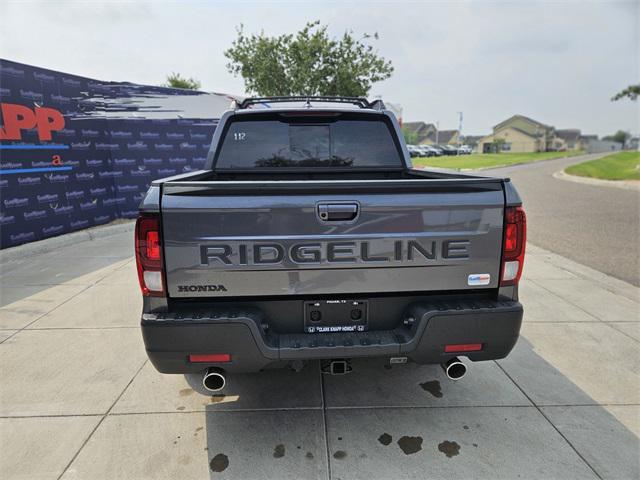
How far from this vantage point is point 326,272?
2.34m

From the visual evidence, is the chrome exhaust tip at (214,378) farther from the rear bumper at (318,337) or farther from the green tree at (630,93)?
the green tree at (630,93)

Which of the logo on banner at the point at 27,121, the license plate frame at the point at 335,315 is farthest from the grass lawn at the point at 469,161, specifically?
the license plate frame at the point at 335,315

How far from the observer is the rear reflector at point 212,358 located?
230 cm

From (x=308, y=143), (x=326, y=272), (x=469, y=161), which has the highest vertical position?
(x=308, y=143)

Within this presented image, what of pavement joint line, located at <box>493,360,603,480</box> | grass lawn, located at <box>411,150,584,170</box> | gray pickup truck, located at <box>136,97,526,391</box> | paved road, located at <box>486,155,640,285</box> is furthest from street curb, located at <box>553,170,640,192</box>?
gray pickup truck, located at <box>136,97,526,391</box>

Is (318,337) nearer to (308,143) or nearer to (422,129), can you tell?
(308,143)

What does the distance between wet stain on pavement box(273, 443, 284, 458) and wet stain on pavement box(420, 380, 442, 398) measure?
50.6 inches

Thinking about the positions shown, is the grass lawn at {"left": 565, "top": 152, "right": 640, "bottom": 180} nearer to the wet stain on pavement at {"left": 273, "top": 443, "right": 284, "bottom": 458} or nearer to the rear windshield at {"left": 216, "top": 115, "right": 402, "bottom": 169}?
the rear windshield at {"left": 216, "top": 115, "right": 402, "bottom": 169}

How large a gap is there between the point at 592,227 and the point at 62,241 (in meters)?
12.1

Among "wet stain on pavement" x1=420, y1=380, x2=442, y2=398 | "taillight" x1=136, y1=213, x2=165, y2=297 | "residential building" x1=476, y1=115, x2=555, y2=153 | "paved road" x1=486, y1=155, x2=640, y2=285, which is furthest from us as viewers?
"residential building" x1=476, y1=115, x2=555, y2=153

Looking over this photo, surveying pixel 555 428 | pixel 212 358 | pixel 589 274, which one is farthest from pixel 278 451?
pixel 589 274

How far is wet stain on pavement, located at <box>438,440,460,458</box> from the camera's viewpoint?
8.39 feet

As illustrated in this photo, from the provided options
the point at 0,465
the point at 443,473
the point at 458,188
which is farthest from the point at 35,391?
the point at 458,188

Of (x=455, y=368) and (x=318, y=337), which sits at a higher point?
(x=318, y=337)
